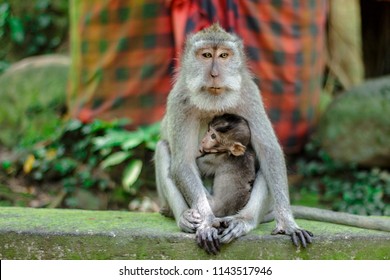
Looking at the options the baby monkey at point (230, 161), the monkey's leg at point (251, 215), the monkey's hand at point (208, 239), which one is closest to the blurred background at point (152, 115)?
the baby monkey at point (230, 161)

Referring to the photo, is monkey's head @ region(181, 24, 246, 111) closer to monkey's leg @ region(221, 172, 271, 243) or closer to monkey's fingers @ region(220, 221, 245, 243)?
monkey's leg @ region(221, 172, 271, 243)

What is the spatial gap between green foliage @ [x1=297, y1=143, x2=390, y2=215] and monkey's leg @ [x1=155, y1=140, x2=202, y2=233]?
3.69 m

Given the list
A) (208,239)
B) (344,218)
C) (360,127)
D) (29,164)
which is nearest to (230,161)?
(208,239)

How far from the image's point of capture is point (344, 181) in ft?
29.6

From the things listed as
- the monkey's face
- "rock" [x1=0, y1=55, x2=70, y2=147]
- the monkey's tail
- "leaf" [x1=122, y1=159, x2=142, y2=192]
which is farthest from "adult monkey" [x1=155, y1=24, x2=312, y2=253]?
"rock" [x1=0, y1=55, x2=70, y2=147]

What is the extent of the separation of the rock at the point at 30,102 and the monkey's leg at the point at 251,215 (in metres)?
5.27

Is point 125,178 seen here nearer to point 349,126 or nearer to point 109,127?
point 109,127

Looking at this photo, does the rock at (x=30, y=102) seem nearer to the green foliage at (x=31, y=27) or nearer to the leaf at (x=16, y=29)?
the leaf at (x=16, y=29)

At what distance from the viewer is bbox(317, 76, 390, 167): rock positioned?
8859 mm

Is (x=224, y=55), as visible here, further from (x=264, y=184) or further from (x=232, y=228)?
(x=232, y=228)

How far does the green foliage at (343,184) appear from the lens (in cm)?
846
